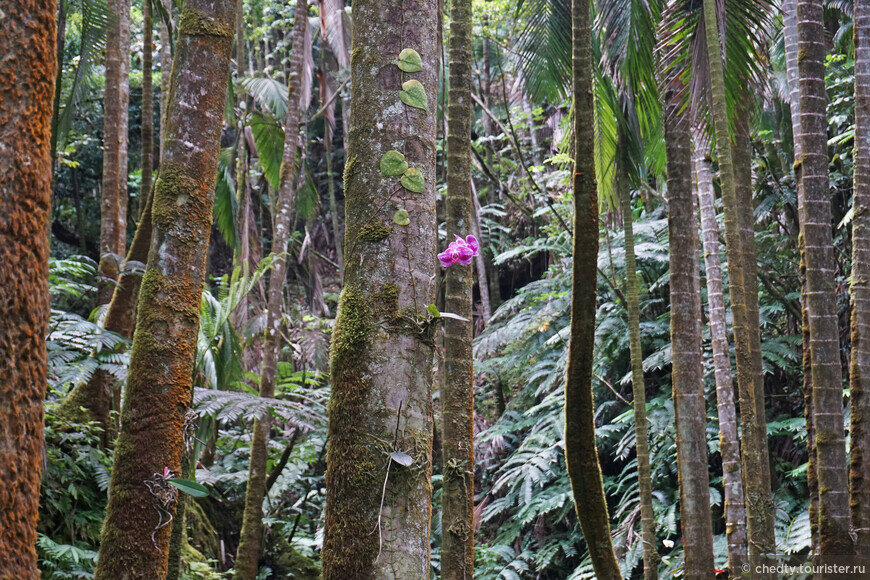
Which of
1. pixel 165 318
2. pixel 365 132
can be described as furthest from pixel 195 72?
pixel 365 132

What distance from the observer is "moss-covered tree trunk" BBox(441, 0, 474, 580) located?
3770 millimetres

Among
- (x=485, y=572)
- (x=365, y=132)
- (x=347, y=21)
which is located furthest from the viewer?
(x=347, y=21)

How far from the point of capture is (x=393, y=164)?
86.5 inches

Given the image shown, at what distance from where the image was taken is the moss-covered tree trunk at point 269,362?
6.31 metres

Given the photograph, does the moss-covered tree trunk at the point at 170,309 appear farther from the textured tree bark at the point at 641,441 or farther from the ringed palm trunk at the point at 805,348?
the ringed palm trunk at the point at 805,348

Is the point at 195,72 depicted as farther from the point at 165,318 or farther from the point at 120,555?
the point at 120,555

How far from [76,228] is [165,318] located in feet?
47.3

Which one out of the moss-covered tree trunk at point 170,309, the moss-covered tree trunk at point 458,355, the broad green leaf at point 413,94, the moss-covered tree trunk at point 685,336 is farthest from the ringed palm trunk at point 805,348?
the moss-covered tree trunk at point 170,309

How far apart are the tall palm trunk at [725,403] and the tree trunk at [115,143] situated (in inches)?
219

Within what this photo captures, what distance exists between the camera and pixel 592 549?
2.94 metres

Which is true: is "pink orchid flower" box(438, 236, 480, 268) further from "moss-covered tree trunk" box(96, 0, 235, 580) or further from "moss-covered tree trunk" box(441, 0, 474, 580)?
"moss-covered tree trunk" box(96, 0, 235, 580)

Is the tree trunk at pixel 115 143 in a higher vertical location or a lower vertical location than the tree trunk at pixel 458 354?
higher

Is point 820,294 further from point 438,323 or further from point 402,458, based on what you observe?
point 402,458

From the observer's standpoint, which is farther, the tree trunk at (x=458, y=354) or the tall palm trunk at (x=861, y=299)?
the tall palm trunk at (x=861, y=299)
